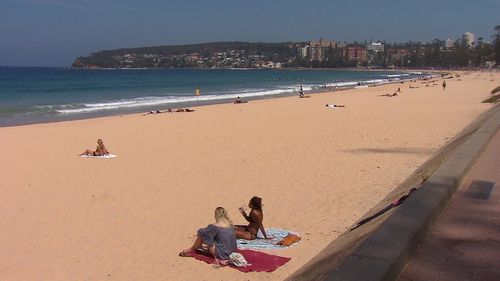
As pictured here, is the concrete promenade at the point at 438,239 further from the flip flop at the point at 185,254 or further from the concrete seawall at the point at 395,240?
the flip flop at the point at 185,254

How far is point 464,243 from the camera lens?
13.0 ft

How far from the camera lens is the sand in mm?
6202

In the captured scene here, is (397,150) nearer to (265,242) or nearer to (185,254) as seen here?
(265,242)

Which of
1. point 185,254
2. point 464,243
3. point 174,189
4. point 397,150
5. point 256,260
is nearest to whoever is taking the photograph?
point 464,243

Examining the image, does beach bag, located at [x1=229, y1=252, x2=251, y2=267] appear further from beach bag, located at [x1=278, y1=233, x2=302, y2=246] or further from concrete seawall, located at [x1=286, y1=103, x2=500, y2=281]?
concrete seawall, located at [x1=286, y1=103, x2=500, y2=281]

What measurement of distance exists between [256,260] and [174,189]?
398cm

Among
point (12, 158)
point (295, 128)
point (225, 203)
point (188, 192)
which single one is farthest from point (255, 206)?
point (295, 128)

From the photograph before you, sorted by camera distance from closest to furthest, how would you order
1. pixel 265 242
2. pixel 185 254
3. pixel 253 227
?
1. pixel 185 254
2. pixel 265 242
3. pixel 253 227

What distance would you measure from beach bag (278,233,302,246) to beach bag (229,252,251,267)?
2.40ft

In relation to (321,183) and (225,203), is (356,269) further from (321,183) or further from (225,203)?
(321,183)

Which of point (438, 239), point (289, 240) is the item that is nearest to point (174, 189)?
point (289, 240)

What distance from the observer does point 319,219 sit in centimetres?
745

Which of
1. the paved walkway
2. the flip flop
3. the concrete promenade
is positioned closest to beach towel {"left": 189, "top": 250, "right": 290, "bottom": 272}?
the flip flop

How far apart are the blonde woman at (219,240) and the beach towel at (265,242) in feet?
1.32
